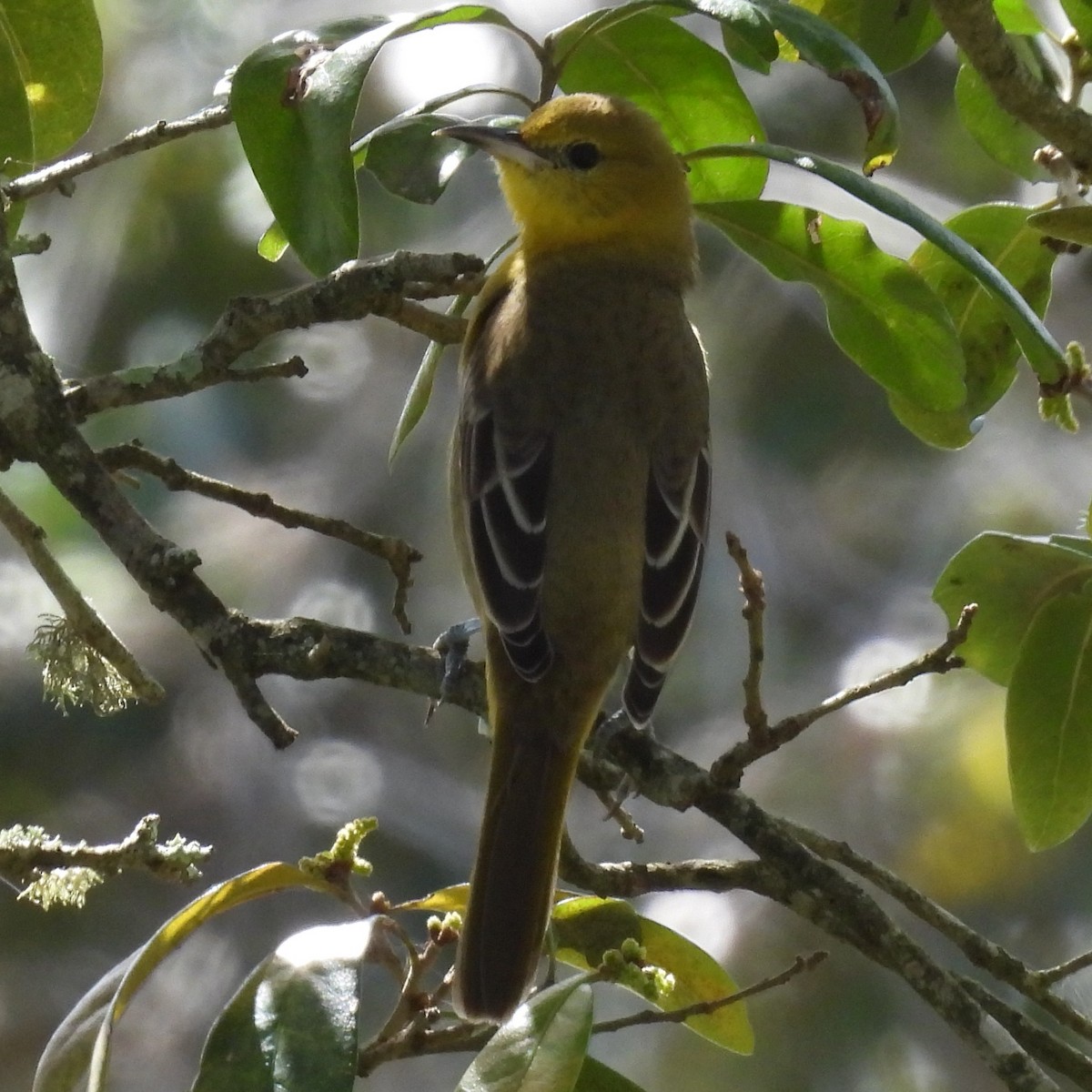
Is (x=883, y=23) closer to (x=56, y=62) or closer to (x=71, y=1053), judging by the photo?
(x=56, y=62)

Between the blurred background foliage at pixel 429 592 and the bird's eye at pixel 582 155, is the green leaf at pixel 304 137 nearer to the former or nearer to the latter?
the bird's eye at pixel 582 155

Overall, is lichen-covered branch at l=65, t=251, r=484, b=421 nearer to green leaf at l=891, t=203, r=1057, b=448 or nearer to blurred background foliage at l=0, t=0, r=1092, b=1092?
green leaf at l=891, t=203, r=1057, b=448

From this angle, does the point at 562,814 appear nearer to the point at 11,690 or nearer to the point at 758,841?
the point at 758,841

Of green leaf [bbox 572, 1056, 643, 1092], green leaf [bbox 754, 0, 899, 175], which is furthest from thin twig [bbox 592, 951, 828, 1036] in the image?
green leaf [bbox 754, 0, 899, 175]

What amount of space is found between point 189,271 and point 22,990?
2743 millimetres

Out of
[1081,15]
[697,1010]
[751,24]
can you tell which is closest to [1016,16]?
[1081,15]

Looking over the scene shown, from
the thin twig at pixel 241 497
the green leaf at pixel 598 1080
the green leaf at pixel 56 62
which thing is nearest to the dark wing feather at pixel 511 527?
the thin twig at pixel 241 497

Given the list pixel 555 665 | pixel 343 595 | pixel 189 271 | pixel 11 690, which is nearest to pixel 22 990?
pixel 11 690

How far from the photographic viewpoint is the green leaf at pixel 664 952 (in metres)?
2.34

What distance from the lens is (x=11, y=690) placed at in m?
5.70

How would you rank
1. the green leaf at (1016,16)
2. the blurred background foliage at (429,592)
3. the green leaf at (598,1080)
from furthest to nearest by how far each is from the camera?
the blurred background foliage at (429,592), the green leaf at (1016,16), the green leaf at (598,1080)

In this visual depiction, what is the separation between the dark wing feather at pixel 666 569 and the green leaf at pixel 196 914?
0.73m

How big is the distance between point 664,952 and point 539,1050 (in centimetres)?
68

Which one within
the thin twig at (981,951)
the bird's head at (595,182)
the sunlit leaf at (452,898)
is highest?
the bird's head at (595,182)
